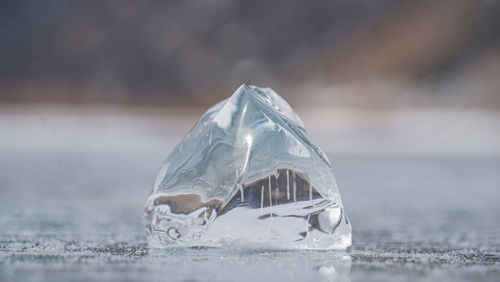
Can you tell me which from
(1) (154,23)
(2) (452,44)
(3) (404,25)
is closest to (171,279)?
(2) (452,44)

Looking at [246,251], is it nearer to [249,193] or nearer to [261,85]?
[249,193]

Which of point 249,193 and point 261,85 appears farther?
point 261,85

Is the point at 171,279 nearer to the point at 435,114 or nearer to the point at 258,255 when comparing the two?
the point at 258,255

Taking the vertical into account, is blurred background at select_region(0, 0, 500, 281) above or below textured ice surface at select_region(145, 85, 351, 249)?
above

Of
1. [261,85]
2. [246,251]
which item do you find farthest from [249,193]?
[261,85]

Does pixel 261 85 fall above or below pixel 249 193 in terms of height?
above

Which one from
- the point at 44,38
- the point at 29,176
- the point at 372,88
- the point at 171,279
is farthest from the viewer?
the point at 44,38
